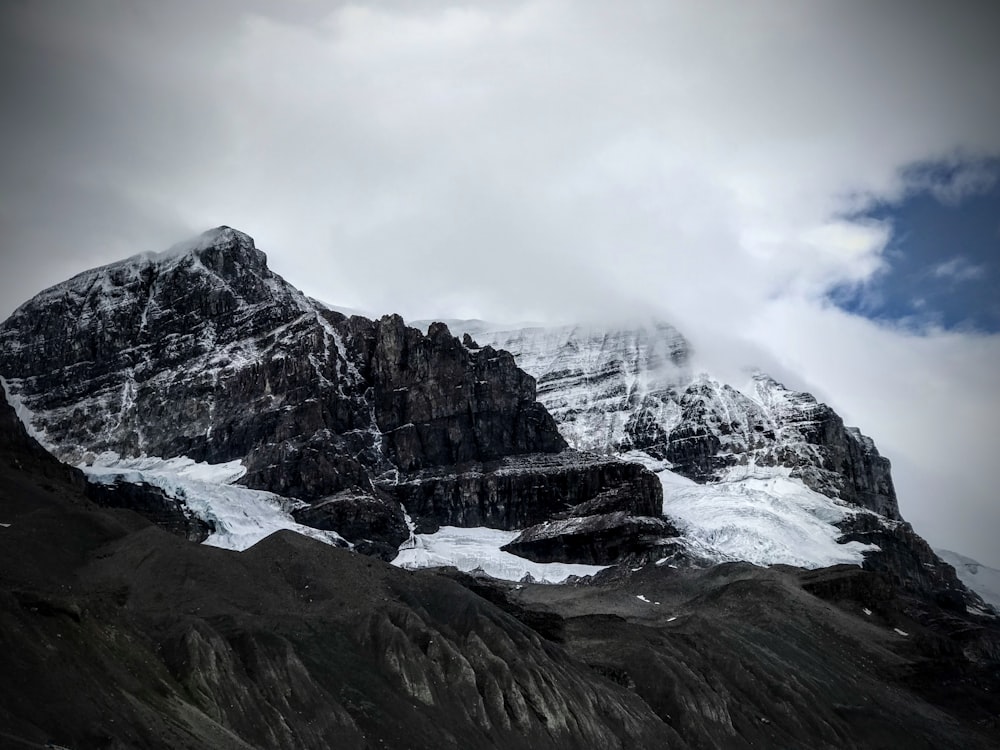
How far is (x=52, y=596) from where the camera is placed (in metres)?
76.9

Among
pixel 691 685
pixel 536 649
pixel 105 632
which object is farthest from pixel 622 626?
pixel 105 632

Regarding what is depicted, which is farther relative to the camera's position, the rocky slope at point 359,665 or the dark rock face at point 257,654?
the rocky slope at point 359,665

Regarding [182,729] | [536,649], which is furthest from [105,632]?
[536,649]

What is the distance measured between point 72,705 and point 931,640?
15587 cm

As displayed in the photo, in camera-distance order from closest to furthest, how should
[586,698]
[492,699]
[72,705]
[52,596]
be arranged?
[72,705]
[52,596]
[492,699]
[586,698]

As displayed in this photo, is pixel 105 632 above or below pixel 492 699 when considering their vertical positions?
above

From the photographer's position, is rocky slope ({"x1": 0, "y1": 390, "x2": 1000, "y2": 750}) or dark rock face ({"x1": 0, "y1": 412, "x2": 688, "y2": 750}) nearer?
dark rock face ({"x1": 0, "y1": 412, "x2": 688, "y2": 750})

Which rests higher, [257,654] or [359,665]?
[257,654]

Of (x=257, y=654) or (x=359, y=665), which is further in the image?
(x=359, y=665)

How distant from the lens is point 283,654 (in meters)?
93.0

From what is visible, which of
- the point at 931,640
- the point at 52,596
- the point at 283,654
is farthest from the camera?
the point at 931,640

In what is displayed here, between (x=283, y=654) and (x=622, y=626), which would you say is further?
(x=622, y=626)

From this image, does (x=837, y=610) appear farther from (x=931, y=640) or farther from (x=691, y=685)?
(x=691, y=685)

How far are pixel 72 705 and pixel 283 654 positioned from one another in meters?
31.2
